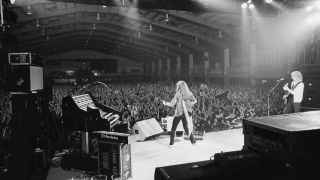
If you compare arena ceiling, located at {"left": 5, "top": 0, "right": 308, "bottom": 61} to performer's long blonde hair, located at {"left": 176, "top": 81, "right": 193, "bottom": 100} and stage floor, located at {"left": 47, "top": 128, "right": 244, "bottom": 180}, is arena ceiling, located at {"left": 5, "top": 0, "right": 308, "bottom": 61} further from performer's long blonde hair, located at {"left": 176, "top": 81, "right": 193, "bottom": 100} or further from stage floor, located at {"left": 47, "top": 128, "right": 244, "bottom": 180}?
stage floor, located at {"left": 47, "top": 128, "right": 244, "bottom": 180}

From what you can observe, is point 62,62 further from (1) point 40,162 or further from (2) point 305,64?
(1) point 40,162

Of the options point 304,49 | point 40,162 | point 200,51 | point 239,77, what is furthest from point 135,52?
point 40,162

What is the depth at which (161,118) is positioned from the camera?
26.5 ft

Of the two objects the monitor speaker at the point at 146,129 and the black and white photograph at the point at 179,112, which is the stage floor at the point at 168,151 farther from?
the monitor speaker at the point at 146,129

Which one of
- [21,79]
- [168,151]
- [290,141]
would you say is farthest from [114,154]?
[290,141]

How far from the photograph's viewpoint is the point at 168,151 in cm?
616

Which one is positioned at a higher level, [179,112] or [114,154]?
[179,112]

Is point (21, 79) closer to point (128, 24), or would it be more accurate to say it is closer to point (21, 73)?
point (21, 73)

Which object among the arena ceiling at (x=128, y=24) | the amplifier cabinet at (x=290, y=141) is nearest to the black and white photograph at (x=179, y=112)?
the amplifier cabinet at (x=290, y=141)

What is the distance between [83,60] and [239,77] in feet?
92.7

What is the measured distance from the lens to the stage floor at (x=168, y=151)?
4.98m

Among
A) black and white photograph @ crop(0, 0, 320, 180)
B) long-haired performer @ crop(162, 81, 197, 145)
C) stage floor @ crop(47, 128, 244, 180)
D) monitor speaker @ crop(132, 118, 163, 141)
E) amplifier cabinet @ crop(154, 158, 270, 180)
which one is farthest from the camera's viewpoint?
monitor speaker @ crop(132, 118, 163, 141)

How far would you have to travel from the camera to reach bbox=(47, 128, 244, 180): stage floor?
4.98 m

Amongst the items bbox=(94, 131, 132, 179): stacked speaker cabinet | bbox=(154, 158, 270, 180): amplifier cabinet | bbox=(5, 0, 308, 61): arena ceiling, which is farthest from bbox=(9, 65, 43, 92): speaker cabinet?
bbox=(5, 0, 308, 61): arena ceiling
